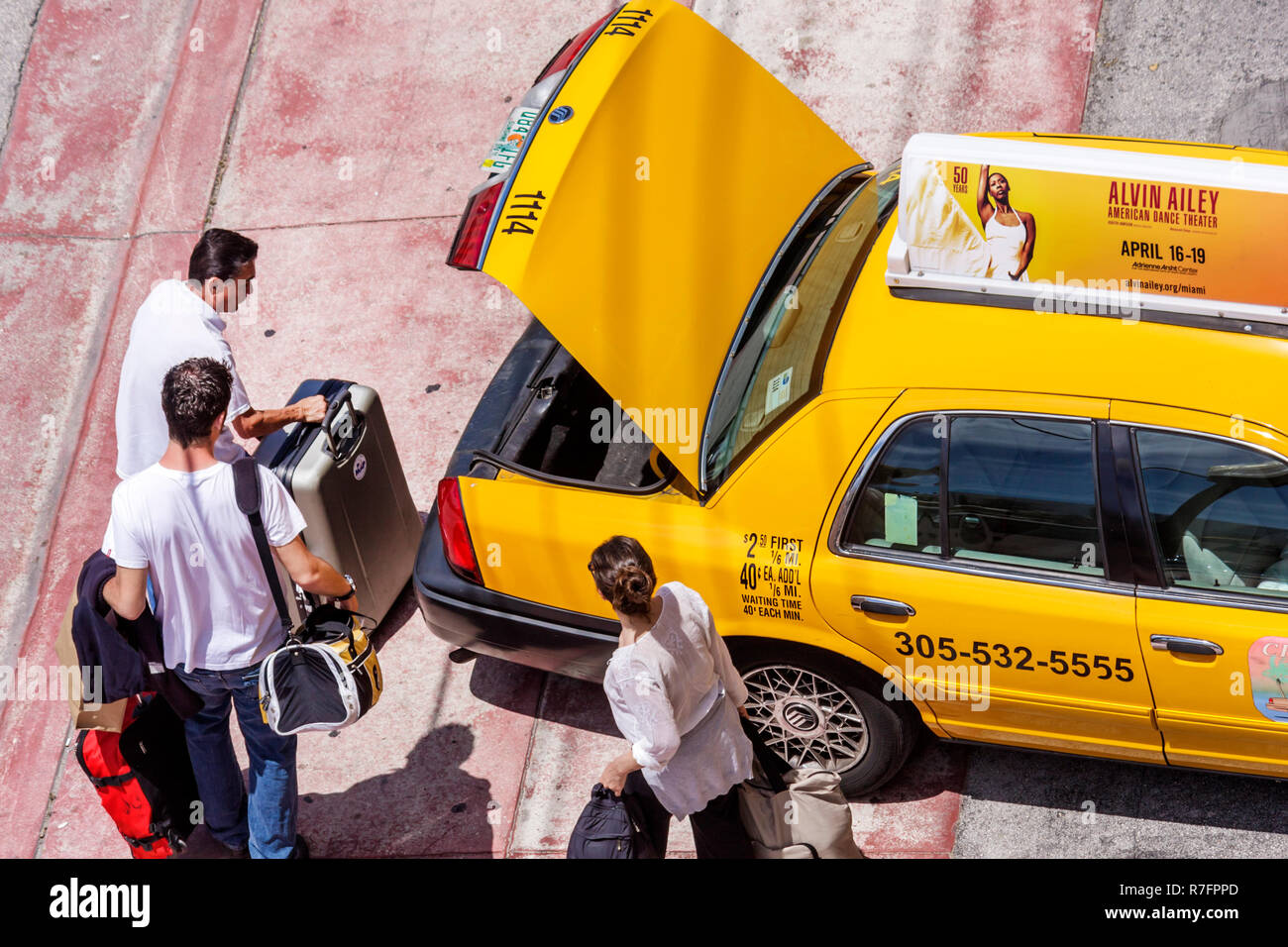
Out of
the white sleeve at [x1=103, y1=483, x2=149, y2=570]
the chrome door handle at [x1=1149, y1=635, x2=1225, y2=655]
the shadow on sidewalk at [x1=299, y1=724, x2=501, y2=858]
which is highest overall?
the white sleeve at [x1=103, y1=483, x2=149, y2=570]

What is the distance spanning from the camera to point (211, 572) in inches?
168

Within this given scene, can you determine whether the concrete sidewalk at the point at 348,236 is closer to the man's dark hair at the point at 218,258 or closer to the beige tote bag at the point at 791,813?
the beige tote bag at the point at 791,813

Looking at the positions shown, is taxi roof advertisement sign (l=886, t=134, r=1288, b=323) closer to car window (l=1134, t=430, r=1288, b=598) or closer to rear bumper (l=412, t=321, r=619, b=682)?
car window (l=1134, t=430, r=1288, b=598)

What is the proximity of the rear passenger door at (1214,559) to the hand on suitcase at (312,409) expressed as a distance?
293cm

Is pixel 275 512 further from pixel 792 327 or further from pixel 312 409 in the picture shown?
pixel 792 327

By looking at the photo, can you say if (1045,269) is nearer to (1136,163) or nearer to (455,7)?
(1136,163)

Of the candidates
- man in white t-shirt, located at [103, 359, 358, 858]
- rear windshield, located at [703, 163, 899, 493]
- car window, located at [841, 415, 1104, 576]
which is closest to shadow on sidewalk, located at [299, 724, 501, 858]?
man in white t-shirt, located at [103, 359, 358, 858]

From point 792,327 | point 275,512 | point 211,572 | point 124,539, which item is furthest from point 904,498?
point 124,539

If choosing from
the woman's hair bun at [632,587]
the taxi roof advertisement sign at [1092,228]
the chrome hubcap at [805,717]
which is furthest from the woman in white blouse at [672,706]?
the taxi roof advertisement sign at [1092,228]

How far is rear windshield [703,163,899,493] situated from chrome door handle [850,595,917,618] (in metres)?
0.62

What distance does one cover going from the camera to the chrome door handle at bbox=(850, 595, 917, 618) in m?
4.45

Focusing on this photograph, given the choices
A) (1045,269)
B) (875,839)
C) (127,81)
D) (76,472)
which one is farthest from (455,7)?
(875,839)

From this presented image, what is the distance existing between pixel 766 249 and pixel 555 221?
1065 mm

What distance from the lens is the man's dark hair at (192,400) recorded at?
4066 mm
